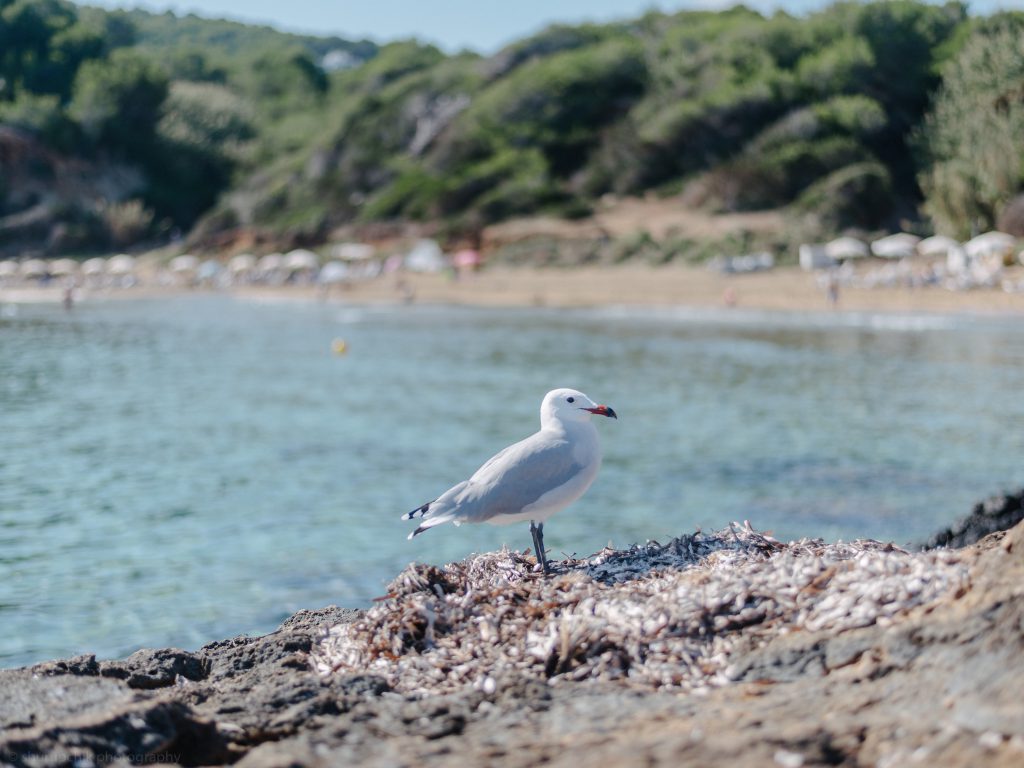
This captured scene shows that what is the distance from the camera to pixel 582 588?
16.1ft

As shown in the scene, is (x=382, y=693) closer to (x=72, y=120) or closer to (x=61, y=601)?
(x=61, y=601)

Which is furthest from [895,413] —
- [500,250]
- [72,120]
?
[72,120]

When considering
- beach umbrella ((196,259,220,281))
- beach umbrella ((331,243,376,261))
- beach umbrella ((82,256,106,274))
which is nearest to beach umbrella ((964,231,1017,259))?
beach umbrella ((331,243,376,261))

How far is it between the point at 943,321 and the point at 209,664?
32910 mm

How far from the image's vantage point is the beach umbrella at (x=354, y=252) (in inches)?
2340

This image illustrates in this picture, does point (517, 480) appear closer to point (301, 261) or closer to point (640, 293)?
point (640, 293)

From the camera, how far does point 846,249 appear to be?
44.0m

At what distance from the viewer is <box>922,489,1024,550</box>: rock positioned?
385 inches

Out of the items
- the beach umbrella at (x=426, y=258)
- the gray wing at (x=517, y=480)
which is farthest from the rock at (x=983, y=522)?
the beach umbrella at (x=426, y=258)

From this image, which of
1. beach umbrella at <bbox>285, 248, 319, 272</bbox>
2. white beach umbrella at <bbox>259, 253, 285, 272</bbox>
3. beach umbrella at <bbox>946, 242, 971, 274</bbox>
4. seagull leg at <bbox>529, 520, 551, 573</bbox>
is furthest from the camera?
white beach umbrella at <bbox>259, 253, 285, 272</bbox>

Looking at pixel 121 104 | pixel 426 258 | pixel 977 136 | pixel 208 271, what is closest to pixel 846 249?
pixel 977 136

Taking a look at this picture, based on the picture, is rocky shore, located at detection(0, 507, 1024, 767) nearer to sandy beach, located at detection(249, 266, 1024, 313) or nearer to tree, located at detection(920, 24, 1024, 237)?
sandy beach, located at detection(249, 266, 1024, 313)

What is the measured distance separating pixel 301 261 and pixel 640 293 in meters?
21.1

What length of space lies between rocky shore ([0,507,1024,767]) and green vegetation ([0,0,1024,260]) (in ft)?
143
